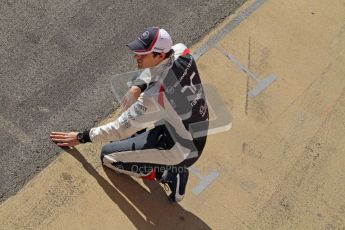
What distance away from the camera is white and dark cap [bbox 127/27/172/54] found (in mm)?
5344

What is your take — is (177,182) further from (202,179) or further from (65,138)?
(65,138)

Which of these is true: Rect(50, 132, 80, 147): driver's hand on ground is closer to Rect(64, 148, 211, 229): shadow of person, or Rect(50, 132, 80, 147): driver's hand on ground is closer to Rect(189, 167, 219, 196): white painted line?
Rect(64, 148, 211, 229): shadow of person

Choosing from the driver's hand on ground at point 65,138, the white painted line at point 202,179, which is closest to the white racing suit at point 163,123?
the driver's hand on ground at point 65,138

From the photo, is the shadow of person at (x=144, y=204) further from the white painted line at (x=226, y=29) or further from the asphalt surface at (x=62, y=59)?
the white painted line at (x=226, y=29)

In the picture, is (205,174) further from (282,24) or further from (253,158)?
(282,24)

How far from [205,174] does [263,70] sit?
203 cm

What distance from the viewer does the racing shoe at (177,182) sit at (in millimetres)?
6133

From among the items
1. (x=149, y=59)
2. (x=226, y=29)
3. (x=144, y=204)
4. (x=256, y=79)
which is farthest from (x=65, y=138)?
(x=226, y=29)

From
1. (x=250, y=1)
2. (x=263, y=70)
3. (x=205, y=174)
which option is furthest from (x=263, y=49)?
(x=205, y=174)

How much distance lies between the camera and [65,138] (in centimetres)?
627

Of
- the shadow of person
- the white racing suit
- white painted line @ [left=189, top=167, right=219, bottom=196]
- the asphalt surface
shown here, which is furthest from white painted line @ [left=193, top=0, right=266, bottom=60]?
the shadow of person

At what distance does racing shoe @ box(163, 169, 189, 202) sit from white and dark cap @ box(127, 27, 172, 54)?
1.57 metres

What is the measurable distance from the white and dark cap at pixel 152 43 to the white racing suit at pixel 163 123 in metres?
0.18

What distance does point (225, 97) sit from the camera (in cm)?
735
